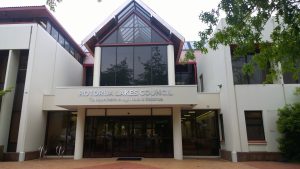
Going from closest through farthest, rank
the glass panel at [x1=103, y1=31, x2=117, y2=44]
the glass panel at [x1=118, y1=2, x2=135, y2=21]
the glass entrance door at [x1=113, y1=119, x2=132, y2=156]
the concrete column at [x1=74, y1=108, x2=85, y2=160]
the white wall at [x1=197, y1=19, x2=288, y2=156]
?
the white wall at [x1=197, y1=19, x2=288, y2=156] → the concrete column at [x1=74, y1=108, x2=85, y2=160] → the glass entrance door at [x1=113, y1=119, x2=132, y2=156] → the glass panel at [x1=103, y1=31, x2=117, y2=44] → the glass panel at [x1=118, y1=2, x2=135, y2=21]

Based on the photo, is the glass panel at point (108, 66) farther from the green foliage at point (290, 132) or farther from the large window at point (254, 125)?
the green foliage at point (290, 132)

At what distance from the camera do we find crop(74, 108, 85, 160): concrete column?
53.0 feet

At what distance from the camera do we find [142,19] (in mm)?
17594

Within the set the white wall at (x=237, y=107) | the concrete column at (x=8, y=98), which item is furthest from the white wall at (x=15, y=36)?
the white wall at (x=237, y=107)

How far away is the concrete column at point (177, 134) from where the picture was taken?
15.9m

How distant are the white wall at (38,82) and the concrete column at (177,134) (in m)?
8.63

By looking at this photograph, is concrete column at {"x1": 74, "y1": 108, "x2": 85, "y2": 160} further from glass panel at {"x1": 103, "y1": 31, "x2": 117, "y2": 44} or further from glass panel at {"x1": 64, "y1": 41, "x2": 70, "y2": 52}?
glass panel at {"x1": 64, "y1": 41, "x2": 70, "y2": 52}

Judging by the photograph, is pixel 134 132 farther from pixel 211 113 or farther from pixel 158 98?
pixel 211 113

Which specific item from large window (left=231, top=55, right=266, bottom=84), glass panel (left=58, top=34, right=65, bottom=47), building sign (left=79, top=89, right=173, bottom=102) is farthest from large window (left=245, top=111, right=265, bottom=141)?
glass panel (left=58, top=34, right=65, bottom=47)

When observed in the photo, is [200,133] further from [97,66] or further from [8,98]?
[8,98]

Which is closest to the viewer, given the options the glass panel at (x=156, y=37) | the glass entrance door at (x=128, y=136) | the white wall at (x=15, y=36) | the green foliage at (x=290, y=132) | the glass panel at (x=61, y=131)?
the green foliage at (x=290, y=132)

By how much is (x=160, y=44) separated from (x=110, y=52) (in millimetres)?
3337

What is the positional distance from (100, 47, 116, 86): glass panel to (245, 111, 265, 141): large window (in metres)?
8.34

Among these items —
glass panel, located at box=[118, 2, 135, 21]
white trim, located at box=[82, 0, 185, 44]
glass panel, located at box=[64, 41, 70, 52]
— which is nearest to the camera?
white trim, located at box=[82, 0, 185, 44]
